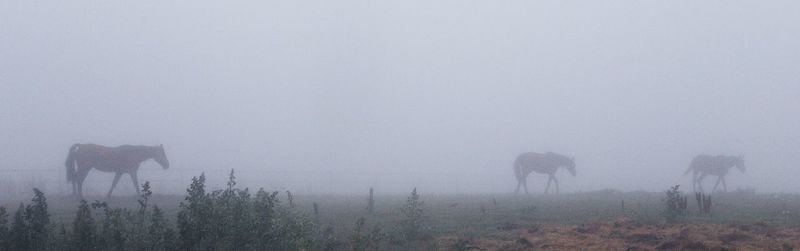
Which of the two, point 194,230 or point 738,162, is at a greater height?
point 738,162

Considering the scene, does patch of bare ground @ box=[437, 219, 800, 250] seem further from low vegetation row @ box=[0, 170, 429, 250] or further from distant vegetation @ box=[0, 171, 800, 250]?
low vegetation row @ box=[0, 170, 429, 250]

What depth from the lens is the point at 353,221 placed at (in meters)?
20.3

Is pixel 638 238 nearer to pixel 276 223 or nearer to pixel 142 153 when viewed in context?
pixel 276 223

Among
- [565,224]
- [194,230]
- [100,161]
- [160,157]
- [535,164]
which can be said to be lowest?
[565,224]

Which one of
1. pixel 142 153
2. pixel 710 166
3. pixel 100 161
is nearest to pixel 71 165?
pixel 100 161

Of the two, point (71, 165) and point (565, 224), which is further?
point (71, 165)

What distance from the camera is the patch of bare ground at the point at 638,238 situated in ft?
47.8

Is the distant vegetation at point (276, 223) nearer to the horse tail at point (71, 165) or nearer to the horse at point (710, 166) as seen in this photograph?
the horse tail at point (71, 165)

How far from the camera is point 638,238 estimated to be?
1583 centimetres

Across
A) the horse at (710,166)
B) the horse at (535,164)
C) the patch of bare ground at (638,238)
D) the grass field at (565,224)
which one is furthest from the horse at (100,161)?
the horse at (710,166)

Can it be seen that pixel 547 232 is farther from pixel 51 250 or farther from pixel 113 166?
pixel 113 166

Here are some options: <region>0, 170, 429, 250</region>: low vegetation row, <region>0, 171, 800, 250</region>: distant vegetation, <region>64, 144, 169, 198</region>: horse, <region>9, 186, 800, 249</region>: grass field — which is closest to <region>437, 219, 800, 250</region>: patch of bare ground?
<region>9, 186, 800, 249</region>: grass field

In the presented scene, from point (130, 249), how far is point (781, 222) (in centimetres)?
1534

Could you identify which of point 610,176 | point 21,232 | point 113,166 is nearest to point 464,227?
point 21,232
